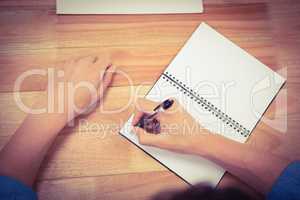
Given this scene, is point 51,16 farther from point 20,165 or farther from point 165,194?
point 165,194

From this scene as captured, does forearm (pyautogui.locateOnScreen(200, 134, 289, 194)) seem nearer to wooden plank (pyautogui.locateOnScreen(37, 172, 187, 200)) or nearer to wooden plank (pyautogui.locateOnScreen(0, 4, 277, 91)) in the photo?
wooden plank (pyautogui.locateOnScreen(37, 172, 187, 200))

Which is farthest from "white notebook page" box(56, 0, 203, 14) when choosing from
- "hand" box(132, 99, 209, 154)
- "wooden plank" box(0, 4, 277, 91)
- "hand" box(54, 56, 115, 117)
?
"hand" box(132, 99, 209, 154)

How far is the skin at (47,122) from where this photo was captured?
0.66m

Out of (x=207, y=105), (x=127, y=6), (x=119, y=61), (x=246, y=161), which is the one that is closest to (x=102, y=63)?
(x=119, y=61)

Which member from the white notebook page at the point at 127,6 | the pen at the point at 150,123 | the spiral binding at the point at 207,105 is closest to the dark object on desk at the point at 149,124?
the pen at the point at 150,123

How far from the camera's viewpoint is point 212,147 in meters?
0.70

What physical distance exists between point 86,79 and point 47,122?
129 mm

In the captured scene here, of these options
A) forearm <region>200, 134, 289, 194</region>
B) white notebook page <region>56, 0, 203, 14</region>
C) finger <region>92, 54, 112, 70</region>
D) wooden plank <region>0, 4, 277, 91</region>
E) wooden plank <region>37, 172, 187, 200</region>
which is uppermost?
white notebook page <region>56, 0, 203, 14</region>

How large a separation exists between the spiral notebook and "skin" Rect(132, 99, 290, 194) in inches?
1.1

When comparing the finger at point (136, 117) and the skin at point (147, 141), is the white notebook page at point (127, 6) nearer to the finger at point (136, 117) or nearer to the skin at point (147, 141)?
the skin at point (147, 141)

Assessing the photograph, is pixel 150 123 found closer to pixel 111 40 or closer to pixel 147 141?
pixel 147 141

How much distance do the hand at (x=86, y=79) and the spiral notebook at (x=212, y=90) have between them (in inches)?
4.0

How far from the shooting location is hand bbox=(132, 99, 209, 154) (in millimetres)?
693

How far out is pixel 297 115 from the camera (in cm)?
77
